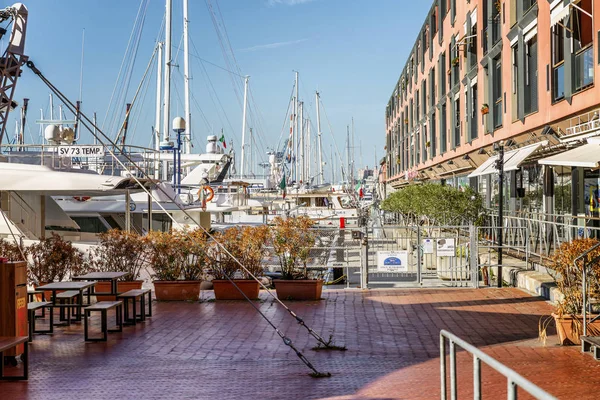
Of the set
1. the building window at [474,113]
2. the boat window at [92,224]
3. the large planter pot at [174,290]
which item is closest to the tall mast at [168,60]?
the boat window at [92,224]

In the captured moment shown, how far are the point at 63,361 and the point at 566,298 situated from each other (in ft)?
23.0

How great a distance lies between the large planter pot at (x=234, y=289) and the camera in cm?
1641

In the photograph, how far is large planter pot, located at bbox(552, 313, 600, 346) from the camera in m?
10.7

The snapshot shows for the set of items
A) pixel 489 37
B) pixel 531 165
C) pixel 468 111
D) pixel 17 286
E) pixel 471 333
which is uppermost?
pixel 489 37

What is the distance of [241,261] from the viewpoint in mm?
16766

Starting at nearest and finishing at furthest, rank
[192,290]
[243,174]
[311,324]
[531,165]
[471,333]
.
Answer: [471,333]
[311,324]
[192,290]
[531,165]
[243,174]

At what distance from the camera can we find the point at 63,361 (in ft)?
33.3

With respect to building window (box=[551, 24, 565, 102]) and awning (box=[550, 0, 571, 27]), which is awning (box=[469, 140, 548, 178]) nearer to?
building window (box=[551, 24, 565, 102])

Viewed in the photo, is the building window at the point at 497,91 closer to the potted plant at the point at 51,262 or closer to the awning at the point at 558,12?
the awning at the point at 558,12

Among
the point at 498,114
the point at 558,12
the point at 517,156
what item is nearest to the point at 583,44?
the point at 558,12

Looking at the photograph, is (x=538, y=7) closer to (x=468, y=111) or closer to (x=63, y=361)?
(x=468, y=111)

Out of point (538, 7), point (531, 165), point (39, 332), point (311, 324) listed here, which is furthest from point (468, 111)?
point (39, 332)

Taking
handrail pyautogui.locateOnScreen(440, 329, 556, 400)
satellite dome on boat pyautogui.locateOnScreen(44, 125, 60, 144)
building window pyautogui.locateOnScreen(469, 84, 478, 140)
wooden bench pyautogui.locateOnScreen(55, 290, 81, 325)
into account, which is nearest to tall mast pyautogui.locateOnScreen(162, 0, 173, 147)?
satellite dome on boat pyautogui.locateOnScreen(44, 125, 60, 144)

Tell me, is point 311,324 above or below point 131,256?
below
